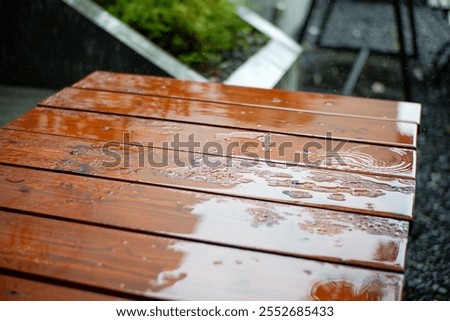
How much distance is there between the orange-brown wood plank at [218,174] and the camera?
4.51 feet

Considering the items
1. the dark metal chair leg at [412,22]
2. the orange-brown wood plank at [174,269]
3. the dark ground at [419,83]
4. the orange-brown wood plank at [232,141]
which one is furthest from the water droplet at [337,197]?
the dark metal chair leg at [412,22]

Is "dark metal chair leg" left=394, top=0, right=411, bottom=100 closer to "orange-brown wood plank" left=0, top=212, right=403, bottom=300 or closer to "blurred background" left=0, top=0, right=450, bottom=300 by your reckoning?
"blurred background" left=0, top=0, right=450, bottom=300

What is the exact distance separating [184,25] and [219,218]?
2.71 metres

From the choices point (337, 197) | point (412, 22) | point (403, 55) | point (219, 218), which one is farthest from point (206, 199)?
point (412, 22)

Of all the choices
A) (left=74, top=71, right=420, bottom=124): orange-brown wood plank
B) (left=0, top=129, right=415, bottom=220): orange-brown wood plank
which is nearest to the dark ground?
(left=74, top=71, right=420, bottom=124): orange-brown wood plank

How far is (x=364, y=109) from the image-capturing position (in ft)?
6.72

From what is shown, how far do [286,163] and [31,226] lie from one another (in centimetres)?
84

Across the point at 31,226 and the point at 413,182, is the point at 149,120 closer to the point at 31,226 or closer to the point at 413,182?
the point at 31,226

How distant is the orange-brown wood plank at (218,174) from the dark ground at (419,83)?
1.15 metres

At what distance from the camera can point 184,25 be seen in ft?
12.0

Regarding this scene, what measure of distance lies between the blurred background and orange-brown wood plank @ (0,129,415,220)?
3.76 feet

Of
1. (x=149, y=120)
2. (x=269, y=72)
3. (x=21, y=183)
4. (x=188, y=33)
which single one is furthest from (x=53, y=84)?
(x=21, y=183)

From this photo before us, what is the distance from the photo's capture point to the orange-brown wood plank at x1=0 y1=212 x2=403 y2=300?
3.45 ft

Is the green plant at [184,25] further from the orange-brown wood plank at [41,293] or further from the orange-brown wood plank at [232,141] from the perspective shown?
the orange-brown wood plank at [41,293]
